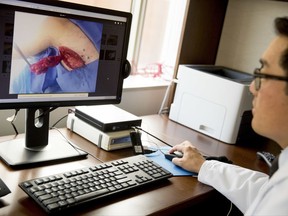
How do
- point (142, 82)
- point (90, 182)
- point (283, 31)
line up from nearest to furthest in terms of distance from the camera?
1. point (283, 31)
2. point (90, 182)
3. point (142, 82)

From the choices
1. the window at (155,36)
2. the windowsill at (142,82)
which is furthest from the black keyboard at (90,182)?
the window at (155,36)

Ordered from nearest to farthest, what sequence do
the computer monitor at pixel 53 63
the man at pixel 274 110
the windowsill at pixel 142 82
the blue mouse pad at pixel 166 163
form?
Answer: 1. the man at pixel 274 110
2. the computer monitor at pixel 53 63
3. the blue mouse pad at pixel 166 163
4. the windowsill at pixel 142 82

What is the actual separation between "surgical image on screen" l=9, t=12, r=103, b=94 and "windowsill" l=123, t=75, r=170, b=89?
0.65 meters

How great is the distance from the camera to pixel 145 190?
1164 millimetres

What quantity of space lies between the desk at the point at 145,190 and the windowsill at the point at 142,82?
1.25 feet

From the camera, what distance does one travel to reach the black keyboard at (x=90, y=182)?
0.98m

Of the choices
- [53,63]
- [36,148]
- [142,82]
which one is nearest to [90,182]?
[36,148]

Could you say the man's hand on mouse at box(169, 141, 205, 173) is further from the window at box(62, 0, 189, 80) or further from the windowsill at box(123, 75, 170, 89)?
the window at box(62, 0, 189, 80)

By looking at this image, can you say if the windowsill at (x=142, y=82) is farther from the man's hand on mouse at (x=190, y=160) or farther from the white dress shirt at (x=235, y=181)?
the white dress shirt at (x=235, y=181)

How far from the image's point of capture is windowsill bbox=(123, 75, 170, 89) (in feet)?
6.72

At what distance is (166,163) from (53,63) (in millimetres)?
537

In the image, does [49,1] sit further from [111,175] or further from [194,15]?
[194,15]

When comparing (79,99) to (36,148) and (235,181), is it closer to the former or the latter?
(36,148)

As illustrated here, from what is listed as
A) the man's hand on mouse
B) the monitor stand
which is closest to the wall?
the man's hand on mouse
